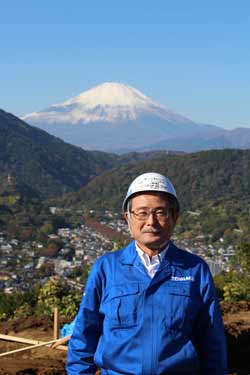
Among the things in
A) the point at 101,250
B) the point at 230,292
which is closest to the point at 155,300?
the point at 230,292

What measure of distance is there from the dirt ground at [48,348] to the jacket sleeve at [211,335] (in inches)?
191

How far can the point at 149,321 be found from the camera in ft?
6.95

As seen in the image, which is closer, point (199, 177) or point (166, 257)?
point (166, 257)

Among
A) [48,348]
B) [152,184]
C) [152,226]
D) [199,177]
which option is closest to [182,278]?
[152,226]

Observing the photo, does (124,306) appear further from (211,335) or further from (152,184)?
(152,184)

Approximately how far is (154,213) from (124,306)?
13.9 inches

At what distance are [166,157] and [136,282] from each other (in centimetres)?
7544

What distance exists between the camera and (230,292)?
14.3 meters

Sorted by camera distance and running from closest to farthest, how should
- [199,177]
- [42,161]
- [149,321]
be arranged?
[149,321], [199,177], [42,161]

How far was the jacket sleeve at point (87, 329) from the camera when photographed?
87.1 inches

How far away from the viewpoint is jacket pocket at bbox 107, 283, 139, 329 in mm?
2141

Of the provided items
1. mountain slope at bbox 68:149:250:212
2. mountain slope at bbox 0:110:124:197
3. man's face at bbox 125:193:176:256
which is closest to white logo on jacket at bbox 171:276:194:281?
man's face at bbox 125:193:176:256

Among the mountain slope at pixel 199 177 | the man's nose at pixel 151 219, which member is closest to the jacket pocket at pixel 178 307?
the man's nose at pixel 151 219

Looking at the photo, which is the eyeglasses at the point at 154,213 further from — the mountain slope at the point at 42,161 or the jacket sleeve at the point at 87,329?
the mountain slope at the point at 42,161
